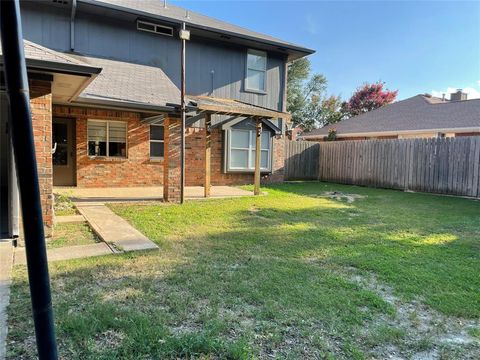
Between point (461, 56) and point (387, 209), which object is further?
point (461, 56)

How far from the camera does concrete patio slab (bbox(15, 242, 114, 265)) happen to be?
4496mm

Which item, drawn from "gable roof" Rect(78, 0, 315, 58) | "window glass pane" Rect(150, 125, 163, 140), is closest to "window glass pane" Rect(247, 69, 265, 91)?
"gable roof" Rect(78, 0, 315, 58)

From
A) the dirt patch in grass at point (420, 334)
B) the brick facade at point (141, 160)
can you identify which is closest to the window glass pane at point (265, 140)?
the brick facade at point (141, 160)

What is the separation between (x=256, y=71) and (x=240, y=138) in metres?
2.90

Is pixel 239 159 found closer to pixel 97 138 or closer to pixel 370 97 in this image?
pixel 97 138

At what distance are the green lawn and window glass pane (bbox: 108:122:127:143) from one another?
6070 millimetres

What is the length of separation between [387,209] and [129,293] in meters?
7.44

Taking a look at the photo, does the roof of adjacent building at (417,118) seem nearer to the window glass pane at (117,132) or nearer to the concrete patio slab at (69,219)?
the window glass pane at (117,132)

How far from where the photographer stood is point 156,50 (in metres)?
12.4

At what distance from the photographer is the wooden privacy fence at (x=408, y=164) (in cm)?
1178

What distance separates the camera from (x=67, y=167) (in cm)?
1123

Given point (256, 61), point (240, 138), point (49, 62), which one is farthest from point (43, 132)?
point (256, 61)

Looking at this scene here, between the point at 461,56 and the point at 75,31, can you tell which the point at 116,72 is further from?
the point at 461,56

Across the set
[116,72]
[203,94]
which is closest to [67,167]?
[116,72]
